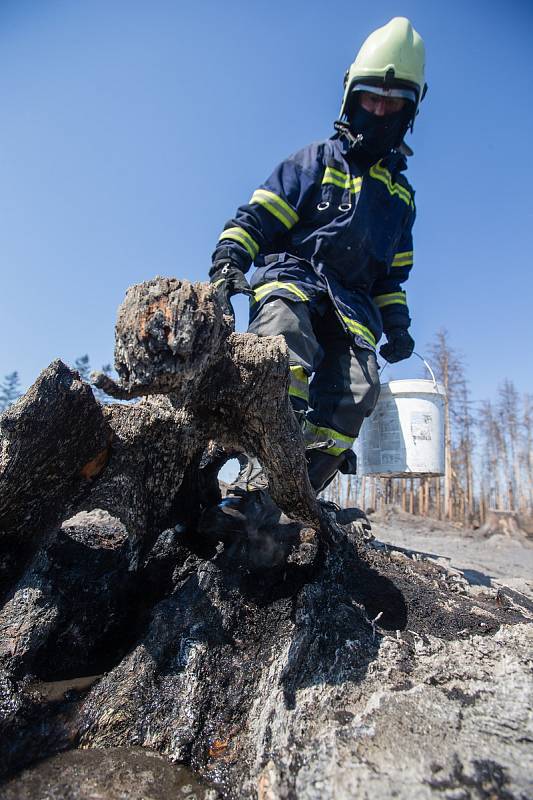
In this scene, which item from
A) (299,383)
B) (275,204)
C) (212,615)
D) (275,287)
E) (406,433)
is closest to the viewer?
(212,615)

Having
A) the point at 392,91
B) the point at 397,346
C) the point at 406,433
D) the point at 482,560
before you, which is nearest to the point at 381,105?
the point at 392,91

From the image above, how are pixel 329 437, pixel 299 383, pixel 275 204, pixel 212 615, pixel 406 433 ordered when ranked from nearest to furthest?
pixel 212 615
pixel 299 383
pixel 329 437
pixel 275 204
pixel 406 433

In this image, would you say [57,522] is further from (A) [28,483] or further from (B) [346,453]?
(B) [346,453]

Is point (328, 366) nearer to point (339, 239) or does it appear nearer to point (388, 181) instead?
point (339, 239)

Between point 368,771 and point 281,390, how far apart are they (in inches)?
35.7

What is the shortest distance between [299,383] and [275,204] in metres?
1.19

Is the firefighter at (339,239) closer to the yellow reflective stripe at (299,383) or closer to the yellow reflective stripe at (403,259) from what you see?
the yellow reflective stripe at (299,383)

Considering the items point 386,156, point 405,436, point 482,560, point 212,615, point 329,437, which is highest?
point 386,156

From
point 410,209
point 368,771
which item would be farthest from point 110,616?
point 410,209

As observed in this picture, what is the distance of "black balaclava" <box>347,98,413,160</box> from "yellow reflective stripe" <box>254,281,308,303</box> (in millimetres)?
1132

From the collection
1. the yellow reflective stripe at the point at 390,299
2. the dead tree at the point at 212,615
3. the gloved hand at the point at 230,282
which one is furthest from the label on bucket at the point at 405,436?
the gloved hand at the point at 230,282

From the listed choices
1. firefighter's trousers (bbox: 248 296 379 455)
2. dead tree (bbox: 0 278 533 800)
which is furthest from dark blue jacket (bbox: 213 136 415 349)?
dead tree (bbox: 0 278 533 800)

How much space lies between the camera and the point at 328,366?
2604 mm

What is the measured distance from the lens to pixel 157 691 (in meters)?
1.25
